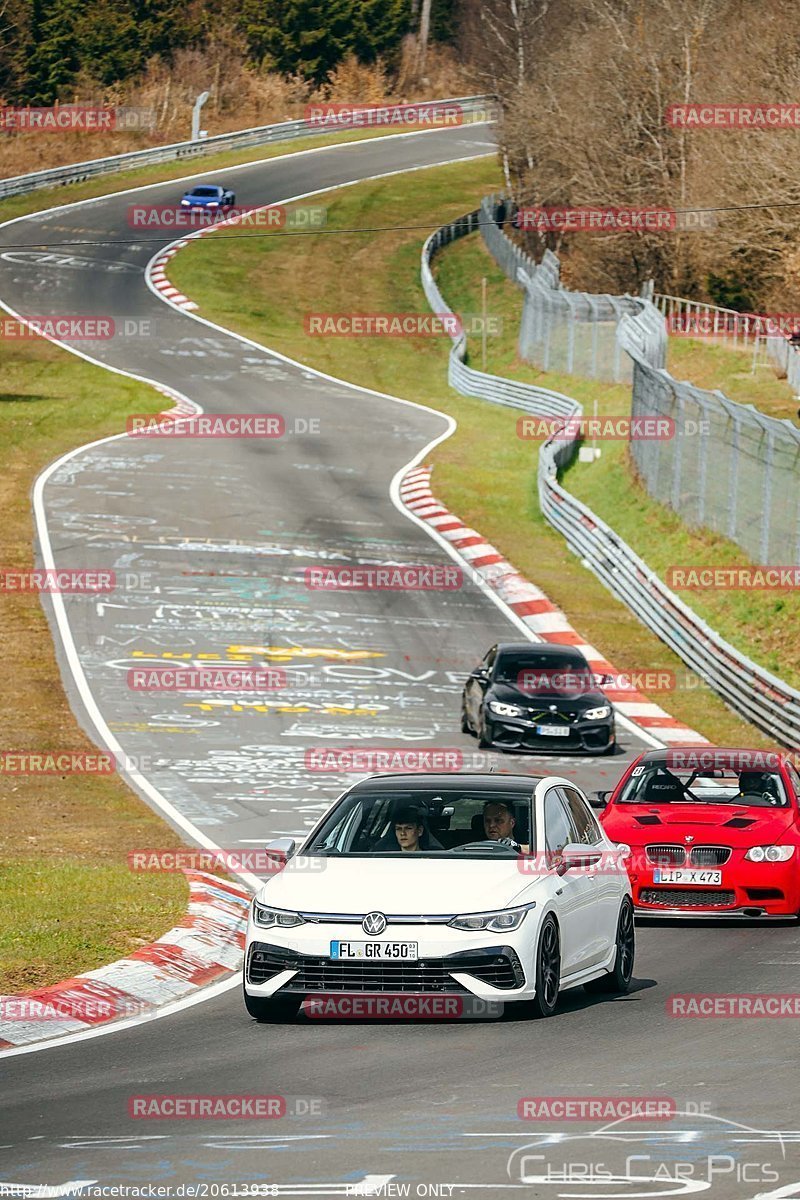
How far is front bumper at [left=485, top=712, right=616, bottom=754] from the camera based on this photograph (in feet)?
88.7

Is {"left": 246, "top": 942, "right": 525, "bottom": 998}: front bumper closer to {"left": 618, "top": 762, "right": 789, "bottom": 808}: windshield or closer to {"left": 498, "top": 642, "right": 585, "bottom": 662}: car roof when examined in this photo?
{"left": 618, "top": 762, "right": 789, "bottom": 808}: windshield

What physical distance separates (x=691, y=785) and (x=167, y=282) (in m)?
55.7

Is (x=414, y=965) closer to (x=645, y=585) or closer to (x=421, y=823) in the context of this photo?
(x=421, y=823)

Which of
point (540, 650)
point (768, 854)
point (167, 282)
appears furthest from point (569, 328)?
point (768, 854)

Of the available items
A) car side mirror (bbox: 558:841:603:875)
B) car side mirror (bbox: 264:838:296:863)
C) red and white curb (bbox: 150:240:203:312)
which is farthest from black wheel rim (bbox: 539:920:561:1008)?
red and white curb (bbox: 150:240:203:312)

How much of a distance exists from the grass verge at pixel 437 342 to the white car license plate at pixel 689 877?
44.1ft

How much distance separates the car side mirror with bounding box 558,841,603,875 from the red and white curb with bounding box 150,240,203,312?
56.6 metres

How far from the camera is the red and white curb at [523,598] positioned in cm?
2988

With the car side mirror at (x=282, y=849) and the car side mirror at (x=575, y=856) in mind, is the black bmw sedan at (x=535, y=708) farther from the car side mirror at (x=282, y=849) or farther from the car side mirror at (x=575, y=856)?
the car side mirror at (x=282, y=849)

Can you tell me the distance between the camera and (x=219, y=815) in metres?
21.8

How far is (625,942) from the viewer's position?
1286cm

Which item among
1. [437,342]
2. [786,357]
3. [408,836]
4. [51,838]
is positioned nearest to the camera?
[408,836]

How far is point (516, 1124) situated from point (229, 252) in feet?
226

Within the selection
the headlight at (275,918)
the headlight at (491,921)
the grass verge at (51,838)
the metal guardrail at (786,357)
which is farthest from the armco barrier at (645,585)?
the headlight at (275,918)
